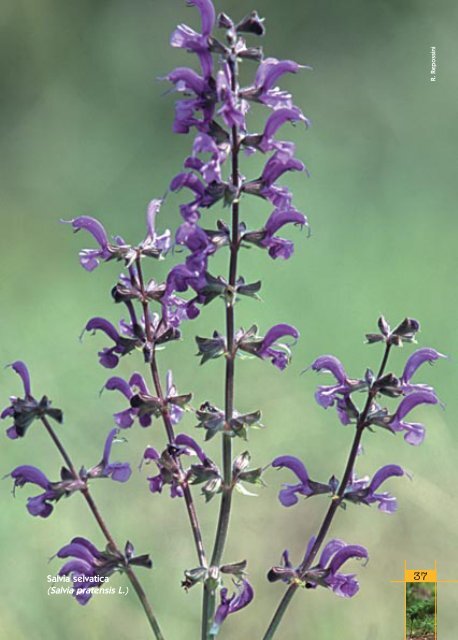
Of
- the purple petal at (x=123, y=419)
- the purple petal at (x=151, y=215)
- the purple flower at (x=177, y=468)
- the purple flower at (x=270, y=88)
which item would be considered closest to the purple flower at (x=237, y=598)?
the purple flower at (x=177, y=468)

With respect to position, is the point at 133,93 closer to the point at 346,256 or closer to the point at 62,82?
the point at 62,82

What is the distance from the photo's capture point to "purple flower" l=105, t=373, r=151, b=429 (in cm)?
125

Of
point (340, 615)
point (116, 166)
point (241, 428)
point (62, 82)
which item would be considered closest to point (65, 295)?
point (116, 166)

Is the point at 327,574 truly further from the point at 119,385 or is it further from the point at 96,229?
the point at 96,229

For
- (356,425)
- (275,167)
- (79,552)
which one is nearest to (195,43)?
(275,167)

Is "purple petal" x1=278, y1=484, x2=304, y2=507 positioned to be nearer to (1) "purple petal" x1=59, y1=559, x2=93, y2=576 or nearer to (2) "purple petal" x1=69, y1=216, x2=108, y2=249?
(1) "purple petal" x1=59, y1=559, x2=93, y2=576

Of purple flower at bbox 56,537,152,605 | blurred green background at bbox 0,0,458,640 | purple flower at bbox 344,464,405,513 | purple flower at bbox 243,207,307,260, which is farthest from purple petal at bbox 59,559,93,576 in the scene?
blurred green background at bbox 0,0,458,640

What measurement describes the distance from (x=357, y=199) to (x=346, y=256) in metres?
0.19

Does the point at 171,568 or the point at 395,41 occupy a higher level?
the point at 395,41

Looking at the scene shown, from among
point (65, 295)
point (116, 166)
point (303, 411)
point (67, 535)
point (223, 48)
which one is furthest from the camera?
point (116, 166)

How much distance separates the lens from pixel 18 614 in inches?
77.1

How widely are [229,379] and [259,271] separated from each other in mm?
1451

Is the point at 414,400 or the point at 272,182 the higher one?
the point at 272,182

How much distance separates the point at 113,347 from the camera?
4.13 ft
